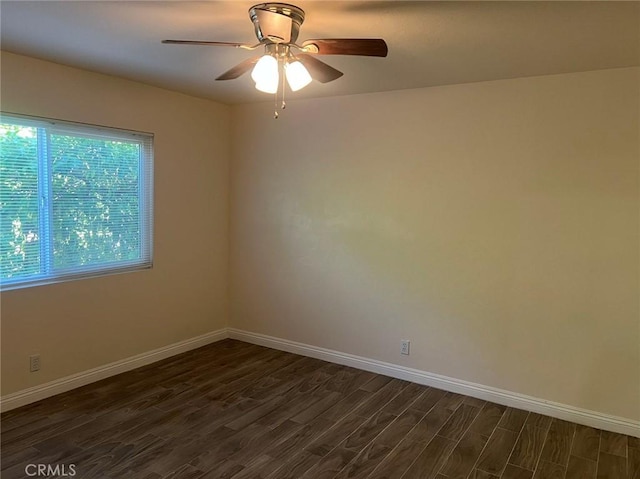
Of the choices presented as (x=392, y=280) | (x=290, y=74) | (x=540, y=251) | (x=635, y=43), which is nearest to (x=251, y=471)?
(x=392, y=280)

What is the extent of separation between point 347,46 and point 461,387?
2696 mm

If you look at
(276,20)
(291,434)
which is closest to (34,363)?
(291,434)

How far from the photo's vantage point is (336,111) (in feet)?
13.0

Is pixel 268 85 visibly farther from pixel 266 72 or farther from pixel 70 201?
pixel 70 201

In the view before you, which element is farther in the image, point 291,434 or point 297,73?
point 291,434

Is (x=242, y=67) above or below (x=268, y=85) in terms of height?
above

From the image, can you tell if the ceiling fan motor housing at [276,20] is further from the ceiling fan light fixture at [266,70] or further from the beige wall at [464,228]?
the beige wall at [464,228]

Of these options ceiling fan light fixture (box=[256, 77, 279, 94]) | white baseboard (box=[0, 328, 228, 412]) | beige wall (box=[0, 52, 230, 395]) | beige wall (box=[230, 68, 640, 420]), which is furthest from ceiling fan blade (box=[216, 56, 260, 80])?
white baseboard (box=[0, 328, 228, 412])

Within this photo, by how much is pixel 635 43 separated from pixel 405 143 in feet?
5.25

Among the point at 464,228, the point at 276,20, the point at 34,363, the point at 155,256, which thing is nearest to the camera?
the point at 276,20

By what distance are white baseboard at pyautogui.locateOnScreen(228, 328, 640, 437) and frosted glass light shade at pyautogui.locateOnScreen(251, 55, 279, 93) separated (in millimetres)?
2594

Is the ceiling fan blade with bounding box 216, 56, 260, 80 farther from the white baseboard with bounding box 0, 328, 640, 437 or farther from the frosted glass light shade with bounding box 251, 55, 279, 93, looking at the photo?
the white baseboard with bounding box 0, 328, 640, 437

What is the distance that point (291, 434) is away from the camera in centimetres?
290

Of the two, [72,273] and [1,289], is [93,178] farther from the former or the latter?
[1,289]
